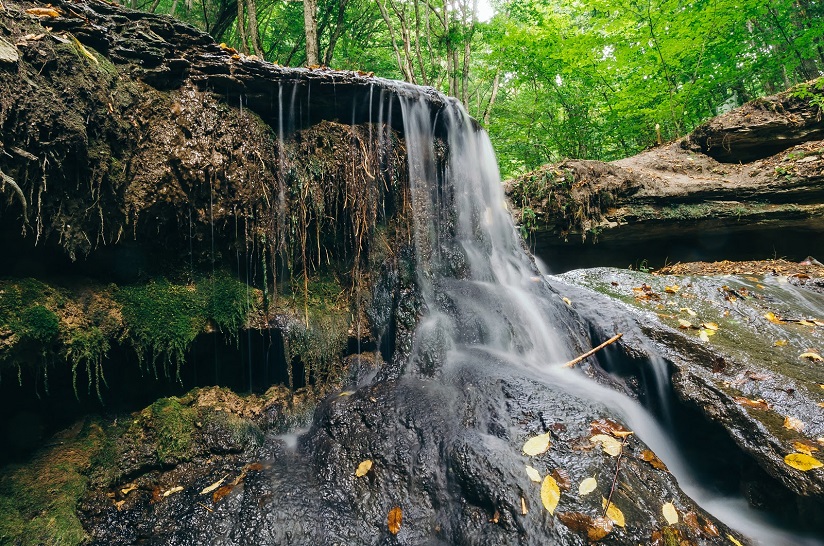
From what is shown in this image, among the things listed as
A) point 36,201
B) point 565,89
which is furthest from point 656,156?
point 36,201

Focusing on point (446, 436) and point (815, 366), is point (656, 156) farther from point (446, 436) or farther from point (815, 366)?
point (446, 436)

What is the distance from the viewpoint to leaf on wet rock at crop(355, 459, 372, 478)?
2569 millimetres

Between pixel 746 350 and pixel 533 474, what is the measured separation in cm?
271

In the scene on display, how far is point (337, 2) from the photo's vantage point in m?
11.5

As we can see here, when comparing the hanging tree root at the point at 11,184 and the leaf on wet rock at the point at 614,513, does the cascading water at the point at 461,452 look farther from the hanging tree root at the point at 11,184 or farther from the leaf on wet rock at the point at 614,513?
the hanging tree root at the point at 11,184

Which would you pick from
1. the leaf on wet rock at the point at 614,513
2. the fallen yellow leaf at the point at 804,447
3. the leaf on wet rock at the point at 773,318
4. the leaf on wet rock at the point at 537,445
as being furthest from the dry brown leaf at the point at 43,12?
the leaf on wet rock at the point at 773,318

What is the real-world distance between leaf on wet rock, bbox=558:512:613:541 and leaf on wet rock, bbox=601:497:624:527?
3cm

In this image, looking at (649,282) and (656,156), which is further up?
(656,156)

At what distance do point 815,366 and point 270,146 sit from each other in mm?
5345

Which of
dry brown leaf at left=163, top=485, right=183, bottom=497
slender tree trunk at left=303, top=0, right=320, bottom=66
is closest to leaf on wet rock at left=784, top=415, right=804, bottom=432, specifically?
dry brown leaf at left=163, top=485, right=183, bottom=497

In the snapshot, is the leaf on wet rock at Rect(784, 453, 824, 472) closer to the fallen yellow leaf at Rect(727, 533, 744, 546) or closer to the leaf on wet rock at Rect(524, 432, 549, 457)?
the fallen yellow leaf at Rect(727, 533, 744, 546)

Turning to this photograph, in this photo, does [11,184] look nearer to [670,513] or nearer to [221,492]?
[221,492]

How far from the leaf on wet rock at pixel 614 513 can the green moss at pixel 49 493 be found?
312 centimetres

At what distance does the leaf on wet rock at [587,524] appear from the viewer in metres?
1.90
